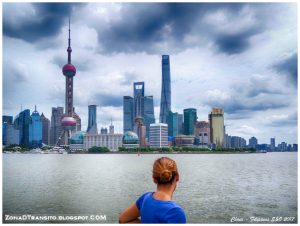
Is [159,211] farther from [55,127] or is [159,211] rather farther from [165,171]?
[55,127]

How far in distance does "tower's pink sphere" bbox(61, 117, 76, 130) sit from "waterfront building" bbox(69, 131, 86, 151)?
12.0 ft

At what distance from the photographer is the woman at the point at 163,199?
97.3 inches

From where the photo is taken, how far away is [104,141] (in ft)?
520

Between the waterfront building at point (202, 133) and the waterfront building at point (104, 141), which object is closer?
the waterfront building at point (104, 141)

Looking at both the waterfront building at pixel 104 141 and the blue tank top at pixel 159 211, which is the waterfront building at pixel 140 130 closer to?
the waterfront building at pixel 104 141

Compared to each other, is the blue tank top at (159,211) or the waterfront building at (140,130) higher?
the waterfront building at (140,130)

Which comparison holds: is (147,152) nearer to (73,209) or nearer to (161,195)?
(73,209)

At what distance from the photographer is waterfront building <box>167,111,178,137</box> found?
18875 centimetres

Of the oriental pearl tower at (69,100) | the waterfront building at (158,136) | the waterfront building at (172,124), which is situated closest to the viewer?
the oriental pearl tower at (69,100)

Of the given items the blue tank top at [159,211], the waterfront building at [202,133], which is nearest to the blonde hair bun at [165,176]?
the blue tank top at [159,211]

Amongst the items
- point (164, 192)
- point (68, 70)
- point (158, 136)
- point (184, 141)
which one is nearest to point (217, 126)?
point (184, 141)

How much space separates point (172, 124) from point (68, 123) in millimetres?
59558

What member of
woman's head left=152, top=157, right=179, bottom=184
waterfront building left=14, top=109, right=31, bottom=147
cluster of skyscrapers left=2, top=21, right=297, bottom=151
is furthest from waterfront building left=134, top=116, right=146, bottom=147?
woman's head left=152, top=157, right=179, bottom=184

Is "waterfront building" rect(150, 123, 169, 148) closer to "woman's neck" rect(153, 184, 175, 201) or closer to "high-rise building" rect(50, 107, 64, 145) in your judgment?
"high-rise building" rect(50, 107, 64, 145)
